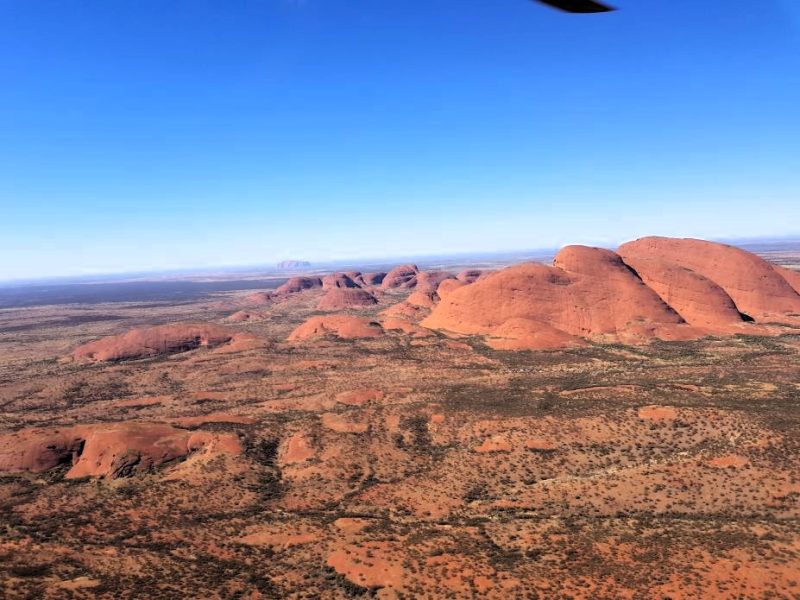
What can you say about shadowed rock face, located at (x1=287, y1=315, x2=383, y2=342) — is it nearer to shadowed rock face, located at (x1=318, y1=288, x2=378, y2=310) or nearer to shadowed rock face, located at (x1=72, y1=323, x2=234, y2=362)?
shadowed rock face, located at (x1=72, y1=323, x2=234, y2=362)

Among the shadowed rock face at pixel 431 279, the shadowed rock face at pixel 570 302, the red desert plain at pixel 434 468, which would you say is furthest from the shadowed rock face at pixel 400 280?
the red desert plain at pixel 434 468

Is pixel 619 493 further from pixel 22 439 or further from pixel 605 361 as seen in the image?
pixel 22 439

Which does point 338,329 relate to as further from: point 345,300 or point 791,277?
point 791,277

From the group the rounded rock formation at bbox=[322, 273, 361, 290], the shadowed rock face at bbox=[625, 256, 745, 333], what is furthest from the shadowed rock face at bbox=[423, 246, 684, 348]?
the rounded rock formation at bbox=[322, 273, 361, 290]

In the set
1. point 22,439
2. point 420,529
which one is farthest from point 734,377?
point 22,439

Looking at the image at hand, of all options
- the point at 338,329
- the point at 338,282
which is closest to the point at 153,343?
the point at 338,329

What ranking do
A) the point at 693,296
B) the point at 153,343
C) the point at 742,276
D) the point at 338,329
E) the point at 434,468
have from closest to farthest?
the point at 434,468
the point at 693,296
the point at 742,276
the point at 153,343
the point at 338,329

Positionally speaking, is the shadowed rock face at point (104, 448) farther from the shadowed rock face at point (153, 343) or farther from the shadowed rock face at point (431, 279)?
the shadowed rock face at point (431, 279)
